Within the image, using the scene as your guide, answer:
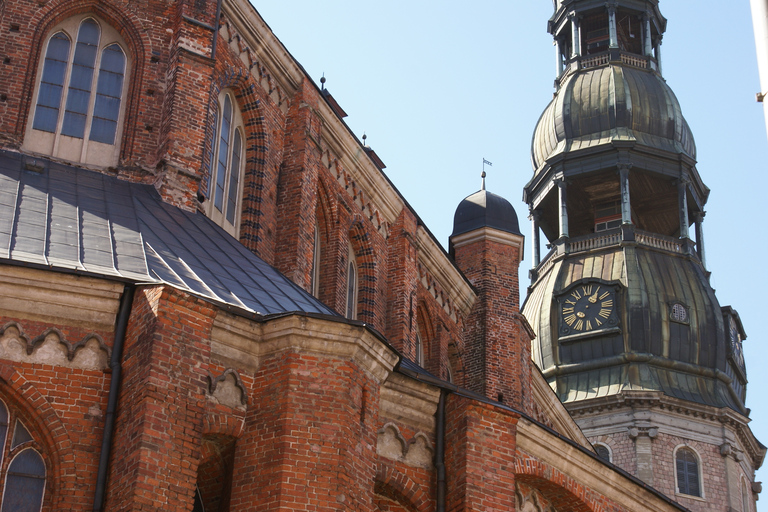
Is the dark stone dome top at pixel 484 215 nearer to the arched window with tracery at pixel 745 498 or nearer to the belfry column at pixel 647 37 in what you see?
the arched window with tracery at pixel 745 498

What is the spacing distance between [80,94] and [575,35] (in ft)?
126

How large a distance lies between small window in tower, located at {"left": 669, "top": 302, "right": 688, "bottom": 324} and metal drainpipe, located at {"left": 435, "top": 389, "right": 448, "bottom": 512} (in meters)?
34.1

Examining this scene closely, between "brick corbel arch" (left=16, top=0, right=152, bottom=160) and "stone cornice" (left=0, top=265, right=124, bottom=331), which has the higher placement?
"brick corbel arch" (left=16, top=0, right=152, bottom=160)

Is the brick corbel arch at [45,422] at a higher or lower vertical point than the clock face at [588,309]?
lower

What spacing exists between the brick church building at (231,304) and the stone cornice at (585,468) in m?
0.04

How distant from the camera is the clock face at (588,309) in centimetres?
5062

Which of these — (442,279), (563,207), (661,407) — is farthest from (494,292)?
(563,207)

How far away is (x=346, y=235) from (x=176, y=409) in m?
11.9

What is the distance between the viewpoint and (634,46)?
5919cm

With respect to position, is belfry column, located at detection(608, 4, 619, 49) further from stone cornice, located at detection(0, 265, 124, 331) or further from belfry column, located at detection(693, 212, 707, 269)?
stone cornice, located at detection(0, 265, 124, 331)

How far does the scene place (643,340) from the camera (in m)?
50.2

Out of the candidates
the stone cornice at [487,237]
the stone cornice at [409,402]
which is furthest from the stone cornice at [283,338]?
the stone cornice at [487,237]

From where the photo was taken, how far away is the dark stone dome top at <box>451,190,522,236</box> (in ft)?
104

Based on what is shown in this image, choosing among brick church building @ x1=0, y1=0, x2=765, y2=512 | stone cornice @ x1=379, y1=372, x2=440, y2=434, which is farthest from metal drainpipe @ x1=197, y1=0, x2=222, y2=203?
stone cornice @ x1=379, y1=372, x2=440, y2=434
